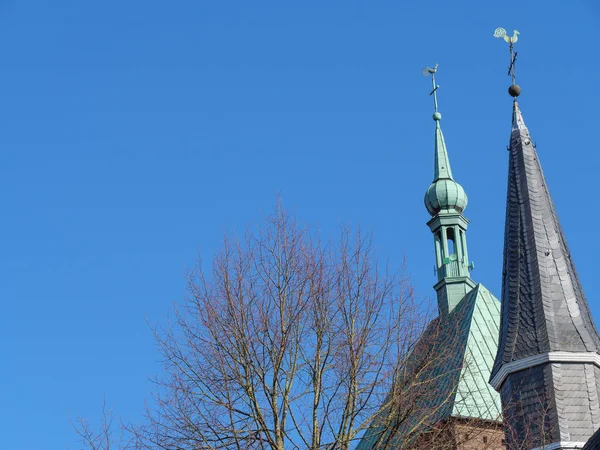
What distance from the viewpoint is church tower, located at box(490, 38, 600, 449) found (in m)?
26.9

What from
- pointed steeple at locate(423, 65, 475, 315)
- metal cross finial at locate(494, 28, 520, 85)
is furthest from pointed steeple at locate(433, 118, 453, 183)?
metal cross finial at locate(494, 28, 520, 85)

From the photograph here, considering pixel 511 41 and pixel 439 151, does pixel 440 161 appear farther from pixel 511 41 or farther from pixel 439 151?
pixel 511 41

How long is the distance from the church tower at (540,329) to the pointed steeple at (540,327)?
24 millimetres

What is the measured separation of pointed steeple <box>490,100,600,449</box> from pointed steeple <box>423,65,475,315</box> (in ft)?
58.5

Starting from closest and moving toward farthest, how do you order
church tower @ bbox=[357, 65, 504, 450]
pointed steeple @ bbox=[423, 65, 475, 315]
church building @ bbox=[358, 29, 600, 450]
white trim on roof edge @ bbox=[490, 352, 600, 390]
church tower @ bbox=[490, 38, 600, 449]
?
church tower @ bbox=[357, 65, 504, 450]
church building @ bbox=[358, 29, 600, 450]
church tower @ bbox=[490, 38, 600, 449]
white trim on roof edge @ bbox=[490, 352, 600, 390]
pointed steeple @ bbox=[423, 65, 475, 315]

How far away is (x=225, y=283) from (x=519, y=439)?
9353 mm

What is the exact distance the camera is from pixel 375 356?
1945 centimetres

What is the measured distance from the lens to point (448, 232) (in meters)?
51.7

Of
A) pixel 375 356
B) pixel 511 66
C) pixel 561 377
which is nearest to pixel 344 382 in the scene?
pixel 375 356

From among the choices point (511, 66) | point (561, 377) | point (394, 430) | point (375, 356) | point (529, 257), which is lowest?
point (394, 430)

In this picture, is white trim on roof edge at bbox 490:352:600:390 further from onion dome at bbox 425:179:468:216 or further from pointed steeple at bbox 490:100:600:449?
onion dome at bbox 425:179:468:216

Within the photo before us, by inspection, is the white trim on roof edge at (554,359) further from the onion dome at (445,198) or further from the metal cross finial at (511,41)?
the onion dome at (445,198)

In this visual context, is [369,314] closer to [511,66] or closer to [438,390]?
[438,390]

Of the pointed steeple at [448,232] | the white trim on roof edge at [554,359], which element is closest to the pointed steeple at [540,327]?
the white trim on roof edge at [554,359]
